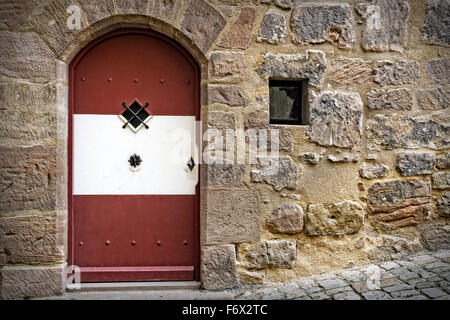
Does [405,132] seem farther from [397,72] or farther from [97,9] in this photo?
[97,9]

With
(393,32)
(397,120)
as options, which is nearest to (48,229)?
(397,120)

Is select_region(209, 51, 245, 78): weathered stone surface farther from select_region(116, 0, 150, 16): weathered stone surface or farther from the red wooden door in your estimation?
select_region(116, 0, 150, 16): weathered stone surface

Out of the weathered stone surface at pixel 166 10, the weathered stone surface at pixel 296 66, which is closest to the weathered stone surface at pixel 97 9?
the weathered stone surface at pixel 166 10

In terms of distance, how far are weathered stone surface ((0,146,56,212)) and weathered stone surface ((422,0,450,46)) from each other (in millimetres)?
3056

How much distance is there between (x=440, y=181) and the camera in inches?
121

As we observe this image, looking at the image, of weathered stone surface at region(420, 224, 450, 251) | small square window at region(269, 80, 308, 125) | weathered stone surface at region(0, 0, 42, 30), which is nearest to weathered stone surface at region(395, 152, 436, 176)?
weathered stone surface at region(420, 224, 450, 251)

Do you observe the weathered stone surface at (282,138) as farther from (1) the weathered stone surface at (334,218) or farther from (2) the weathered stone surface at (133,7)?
(2) the weathered stone surface at (133,7)

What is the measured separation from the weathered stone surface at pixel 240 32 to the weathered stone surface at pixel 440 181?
183 cm

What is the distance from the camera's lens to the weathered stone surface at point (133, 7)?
9.15ft

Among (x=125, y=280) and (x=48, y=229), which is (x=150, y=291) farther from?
(x=48, y=229)

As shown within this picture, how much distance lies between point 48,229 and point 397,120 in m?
2.79

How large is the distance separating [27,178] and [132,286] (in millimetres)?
1111

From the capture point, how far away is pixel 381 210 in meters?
3.03

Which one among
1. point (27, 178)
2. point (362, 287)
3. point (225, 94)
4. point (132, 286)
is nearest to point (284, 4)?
point (225, 94)
